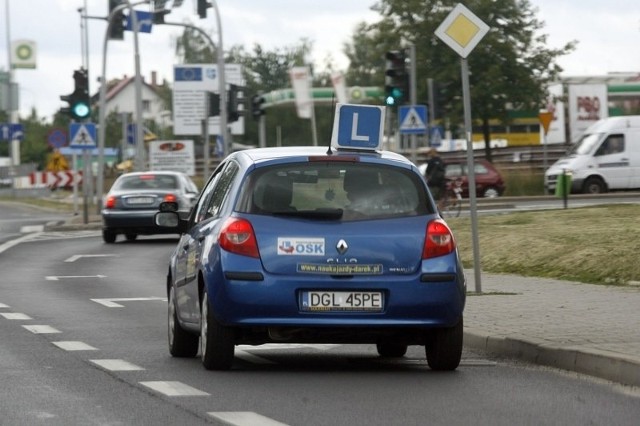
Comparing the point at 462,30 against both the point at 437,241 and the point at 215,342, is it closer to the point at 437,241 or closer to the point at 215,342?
the point at 437,241

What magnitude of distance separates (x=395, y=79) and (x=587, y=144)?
67.7 ft

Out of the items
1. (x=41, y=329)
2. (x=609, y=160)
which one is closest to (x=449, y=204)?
(x=609, y=160)

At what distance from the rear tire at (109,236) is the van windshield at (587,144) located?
21224 millimetres

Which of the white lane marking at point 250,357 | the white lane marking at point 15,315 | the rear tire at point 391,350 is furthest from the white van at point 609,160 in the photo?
the white lane marking at point 250,357

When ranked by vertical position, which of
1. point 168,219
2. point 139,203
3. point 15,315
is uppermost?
point 168,219

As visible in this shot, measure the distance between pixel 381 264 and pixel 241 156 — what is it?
1.48m

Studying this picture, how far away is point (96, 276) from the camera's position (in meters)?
25.2

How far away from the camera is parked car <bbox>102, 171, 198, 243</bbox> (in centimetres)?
3556

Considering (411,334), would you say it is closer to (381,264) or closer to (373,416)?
(381,264)

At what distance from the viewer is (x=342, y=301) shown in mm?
11273

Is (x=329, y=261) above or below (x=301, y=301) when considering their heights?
above

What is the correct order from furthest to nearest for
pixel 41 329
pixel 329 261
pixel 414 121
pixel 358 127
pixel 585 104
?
1. pixel 585 104
2. pixel 414 121
3. pixel 41 329
4. pixel 358 127
5. pixel 329 261

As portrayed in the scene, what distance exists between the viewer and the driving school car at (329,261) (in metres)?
11.2

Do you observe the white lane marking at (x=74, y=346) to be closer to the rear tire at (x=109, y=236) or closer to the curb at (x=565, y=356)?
the curb at (x=565, y=356)
